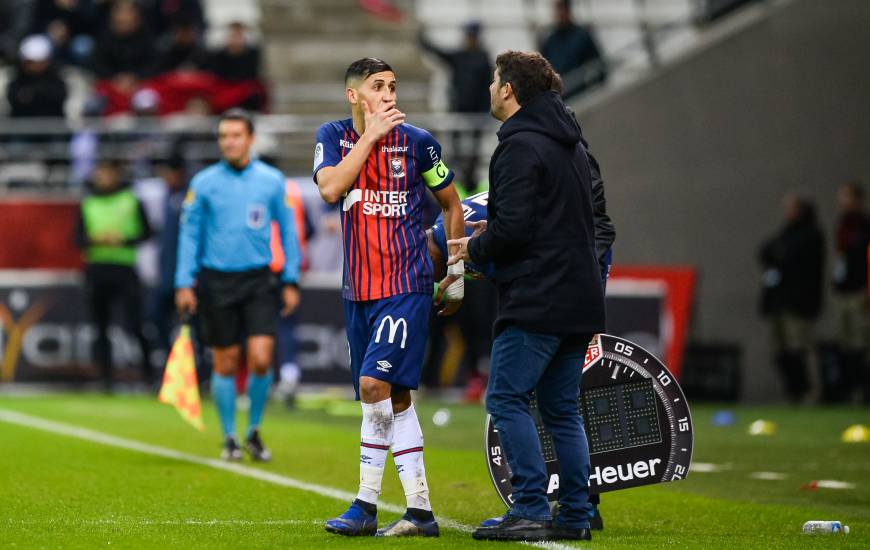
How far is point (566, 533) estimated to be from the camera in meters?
7.33

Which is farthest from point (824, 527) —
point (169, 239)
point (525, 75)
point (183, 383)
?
point (169, 239)

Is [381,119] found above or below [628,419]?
above

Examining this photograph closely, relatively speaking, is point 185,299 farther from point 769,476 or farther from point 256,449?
point 769,476

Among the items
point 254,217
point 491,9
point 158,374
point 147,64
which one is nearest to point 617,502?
point 254,217

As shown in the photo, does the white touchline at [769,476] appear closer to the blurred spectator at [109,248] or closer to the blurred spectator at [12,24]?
the blurred spectator at [109,248]

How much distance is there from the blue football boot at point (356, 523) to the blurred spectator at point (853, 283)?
1210 centimetres

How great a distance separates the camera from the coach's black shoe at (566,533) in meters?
7.30

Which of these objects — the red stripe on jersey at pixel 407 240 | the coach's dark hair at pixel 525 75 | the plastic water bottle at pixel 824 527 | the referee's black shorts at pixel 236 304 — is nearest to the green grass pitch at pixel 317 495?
the plastic water bottle at pixel 824 527

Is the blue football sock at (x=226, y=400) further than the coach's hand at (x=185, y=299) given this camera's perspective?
Yes

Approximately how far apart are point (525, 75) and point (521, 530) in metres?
1.98

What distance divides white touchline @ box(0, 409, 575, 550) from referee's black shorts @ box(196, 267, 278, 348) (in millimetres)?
910

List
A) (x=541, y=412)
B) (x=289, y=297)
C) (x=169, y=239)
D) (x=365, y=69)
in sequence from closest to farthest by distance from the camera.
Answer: (x=541, y=412)
(x=365, y=69)
(x=289, y=297)
(x=169, y=239)

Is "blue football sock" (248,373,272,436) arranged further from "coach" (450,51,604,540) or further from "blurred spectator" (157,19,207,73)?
"blurred spectator" (157,19,207,73)

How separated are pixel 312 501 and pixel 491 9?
1965 cm
